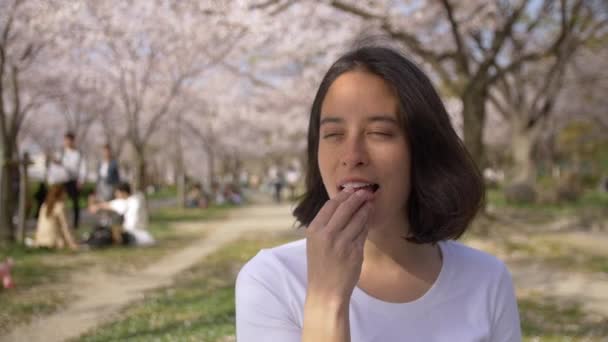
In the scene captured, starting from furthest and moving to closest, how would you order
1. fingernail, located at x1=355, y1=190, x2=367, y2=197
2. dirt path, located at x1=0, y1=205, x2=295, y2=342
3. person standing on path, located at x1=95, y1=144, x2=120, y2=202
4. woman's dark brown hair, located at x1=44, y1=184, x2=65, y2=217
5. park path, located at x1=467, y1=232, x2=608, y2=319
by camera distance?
1. person standing on path, located at x1=95, y1=144, x2=120, y2=202
2. woman's dark brown hair, located at x1=44, y1=184, x2=65, y2=217
3. park path, located at x1=467, y1=232, x2=608, y2=319
4. dirt path, located at x1=0, y1=205, x2=295, y2=342
5. fingernail, located at x1=355, y1=190, x2=367, y2=197

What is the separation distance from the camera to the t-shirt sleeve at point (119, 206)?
1180cm

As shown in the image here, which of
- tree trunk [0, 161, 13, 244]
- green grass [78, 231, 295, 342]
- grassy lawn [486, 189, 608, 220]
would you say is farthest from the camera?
grassy lawn [486, 189, 608, 220]

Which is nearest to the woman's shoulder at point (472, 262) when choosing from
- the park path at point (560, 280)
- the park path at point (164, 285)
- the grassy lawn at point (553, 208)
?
the park path at point (164, 285)

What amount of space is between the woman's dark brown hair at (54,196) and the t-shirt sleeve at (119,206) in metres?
0.91

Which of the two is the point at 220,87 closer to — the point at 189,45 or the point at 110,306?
the point at 189,45

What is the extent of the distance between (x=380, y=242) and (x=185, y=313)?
4945mm

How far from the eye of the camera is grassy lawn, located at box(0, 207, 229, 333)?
257 inches

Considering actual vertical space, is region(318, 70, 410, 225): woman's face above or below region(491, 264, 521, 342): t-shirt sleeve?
above

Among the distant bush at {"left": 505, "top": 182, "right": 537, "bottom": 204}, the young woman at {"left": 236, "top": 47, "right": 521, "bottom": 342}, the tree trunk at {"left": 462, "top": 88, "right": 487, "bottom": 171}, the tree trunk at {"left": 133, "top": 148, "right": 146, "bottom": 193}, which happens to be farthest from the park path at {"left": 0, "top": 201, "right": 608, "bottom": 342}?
the distant bush at {"left": 505, "top": 182, "right": 537, "bottom": 204}

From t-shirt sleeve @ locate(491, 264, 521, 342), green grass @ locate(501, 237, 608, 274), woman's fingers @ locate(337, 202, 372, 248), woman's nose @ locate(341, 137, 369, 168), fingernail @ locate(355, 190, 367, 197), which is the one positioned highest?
woman's nose @ locate(341, 137, 369, 168)

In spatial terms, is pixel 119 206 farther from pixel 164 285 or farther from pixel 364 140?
pixel 364 140

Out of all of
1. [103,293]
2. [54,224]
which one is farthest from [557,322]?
[54,224]

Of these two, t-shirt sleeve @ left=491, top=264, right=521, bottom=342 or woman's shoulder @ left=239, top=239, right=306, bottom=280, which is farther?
t-shirt sleeve @ left=491, top=264, right=521, bottom=342

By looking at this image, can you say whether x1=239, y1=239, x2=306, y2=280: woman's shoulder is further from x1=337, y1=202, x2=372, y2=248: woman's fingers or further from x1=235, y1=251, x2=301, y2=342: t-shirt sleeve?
x1=337, y1=202, x2=372, y2=248: woman's fingers
